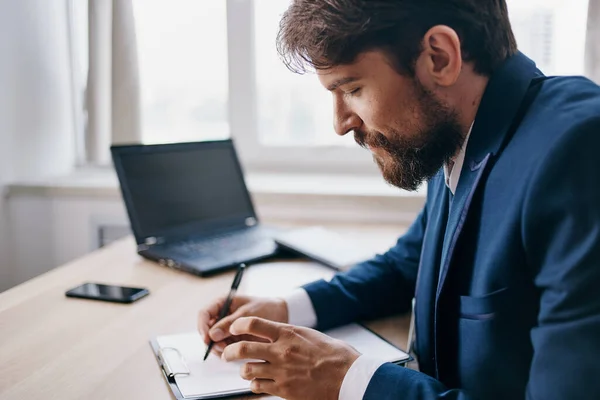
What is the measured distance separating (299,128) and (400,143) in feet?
4.26

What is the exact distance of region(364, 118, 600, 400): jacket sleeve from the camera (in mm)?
635

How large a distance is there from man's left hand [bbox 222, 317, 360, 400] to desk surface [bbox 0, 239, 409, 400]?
0.13 meters

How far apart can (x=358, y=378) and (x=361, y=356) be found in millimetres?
35

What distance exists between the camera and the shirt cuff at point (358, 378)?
0.78m

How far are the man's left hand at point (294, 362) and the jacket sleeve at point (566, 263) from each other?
0.24 m

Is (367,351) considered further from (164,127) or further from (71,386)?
(164,127)

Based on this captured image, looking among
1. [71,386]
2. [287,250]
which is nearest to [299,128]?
[287,250]

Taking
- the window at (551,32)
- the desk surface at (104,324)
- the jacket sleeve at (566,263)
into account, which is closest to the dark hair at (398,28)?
the jacket sleeve at (566,263)

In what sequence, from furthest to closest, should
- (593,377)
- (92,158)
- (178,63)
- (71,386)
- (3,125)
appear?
(178,63)
(92,158)
(3,125)
(71,386)
(593,377)

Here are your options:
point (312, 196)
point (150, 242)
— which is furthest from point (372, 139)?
point (312, 196)

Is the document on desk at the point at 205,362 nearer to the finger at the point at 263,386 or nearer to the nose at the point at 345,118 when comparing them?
the finger at the point at 263,386

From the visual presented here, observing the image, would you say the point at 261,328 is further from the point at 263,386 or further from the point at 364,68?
the point at 364,68

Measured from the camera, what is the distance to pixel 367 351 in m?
0.98

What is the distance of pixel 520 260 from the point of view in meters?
0.74
